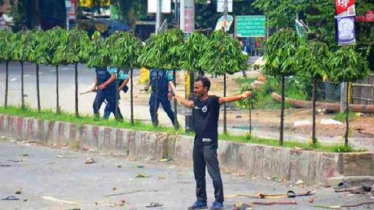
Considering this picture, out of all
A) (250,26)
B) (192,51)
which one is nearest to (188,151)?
(192,51)

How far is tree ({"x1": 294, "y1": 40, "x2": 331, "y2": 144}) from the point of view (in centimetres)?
1736

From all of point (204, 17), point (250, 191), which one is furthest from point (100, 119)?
point (204, 17)

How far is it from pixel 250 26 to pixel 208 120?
114 ft

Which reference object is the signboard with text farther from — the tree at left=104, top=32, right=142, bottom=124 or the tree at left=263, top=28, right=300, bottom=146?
the tree at left=104, top=32, right=142, bottom=124

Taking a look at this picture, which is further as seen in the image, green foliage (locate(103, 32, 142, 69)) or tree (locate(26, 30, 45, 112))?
tree (locate(26, 30, 45, 112))

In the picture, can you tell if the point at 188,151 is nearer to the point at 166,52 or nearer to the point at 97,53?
the point at 166,52

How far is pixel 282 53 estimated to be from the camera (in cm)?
1794

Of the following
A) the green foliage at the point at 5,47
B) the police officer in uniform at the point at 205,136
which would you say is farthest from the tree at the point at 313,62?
the green foliage at the point at 5,47

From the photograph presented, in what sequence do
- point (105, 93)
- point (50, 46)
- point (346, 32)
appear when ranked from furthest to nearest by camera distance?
point (50, 46) < point (105, 93) < point (346, 32)

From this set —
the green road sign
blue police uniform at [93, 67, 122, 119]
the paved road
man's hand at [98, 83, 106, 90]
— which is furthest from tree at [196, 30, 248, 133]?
the green road sign

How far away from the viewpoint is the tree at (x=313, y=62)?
17.4 metres

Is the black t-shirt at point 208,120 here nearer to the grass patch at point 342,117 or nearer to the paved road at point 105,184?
the paved road at point 105,184

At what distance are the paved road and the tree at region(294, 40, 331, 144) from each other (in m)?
1.82

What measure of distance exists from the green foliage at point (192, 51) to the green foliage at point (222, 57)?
0.34 metres
